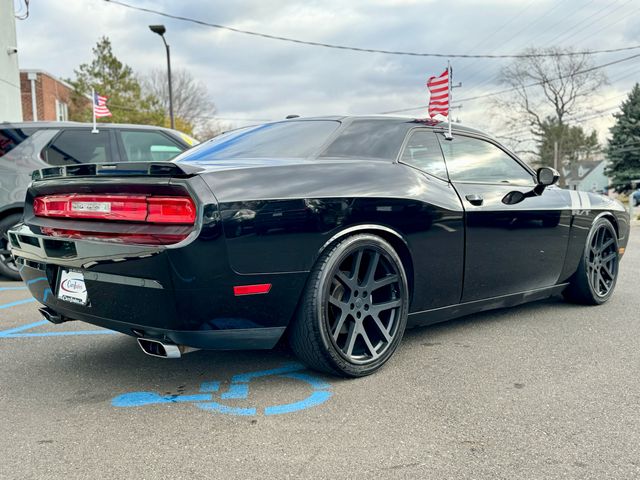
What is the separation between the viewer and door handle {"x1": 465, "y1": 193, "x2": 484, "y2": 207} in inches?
142

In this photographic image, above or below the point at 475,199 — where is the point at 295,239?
below

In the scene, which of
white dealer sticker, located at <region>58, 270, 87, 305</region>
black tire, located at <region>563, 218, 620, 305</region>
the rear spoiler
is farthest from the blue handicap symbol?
black tire, located at <region>563, 218, 620, 305</region>

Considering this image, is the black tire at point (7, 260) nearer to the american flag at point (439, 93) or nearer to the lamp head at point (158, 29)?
the american flag at point (439, 93)

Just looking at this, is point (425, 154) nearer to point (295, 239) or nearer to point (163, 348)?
point (295, 239)

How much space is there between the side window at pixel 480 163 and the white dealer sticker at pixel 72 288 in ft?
7.34

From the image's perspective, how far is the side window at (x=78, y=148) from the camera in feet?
21.0

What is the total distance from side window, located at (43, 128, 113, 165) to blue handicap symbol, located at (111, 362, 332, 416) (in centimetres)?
429

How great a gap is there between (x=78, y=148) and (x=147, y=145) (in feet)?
2.48

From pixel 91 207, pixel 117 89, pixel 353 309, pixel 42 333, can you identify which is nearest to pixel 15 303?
pixel 42 333

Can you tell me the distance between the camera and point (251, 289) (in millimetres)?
2629

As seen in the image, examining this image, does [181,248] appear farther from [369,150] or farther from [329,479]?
[369,150]

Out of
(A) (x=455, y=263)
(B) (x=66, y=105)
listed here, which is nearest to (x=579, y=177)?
(B) (x=66, y=105)

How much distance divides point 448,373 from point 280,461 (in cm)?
131

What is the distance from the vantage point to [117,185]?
104 inches
